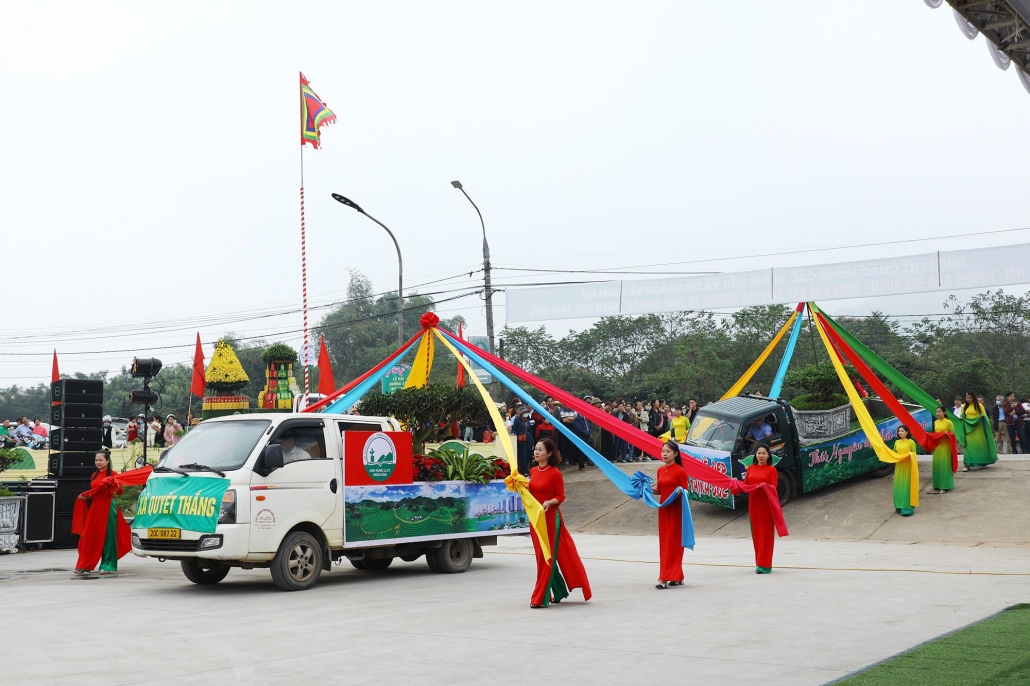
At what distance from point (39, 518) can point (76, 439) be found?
1509 millimetres

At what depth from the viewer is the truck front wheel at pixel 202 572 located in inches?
484

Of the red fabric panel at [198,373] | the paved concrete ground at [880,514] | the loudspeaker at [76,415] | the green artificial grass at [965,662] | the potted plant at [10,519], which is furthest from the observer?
the red fabric panel at [198,373]

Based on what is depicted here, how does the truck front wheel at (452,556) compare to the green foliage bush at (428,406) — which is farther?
the green foliage bush at (428,406)

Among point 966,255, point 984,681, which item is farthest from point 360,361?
point 984,681

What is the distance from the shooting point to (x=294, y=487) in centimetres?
1160

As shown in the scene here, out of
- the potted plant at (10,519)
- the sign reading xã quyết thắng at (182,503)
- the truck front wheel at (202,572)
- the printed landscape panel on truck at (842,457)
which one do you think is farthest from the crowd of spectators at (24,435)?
the printed landscape panel on truck at (842,457)

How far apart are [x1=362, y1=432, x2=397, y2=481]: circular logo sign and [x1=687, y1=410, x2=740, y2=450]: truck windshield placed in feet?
28.9

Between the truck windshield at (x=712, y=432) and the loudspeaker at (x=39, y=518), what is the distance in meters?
12.3

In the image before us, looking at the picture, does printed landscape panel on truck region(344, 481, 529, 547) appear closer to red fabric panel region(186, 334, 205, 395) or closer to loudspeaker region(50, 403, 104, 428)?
loudspeaker region(50, 403, 104, 428)

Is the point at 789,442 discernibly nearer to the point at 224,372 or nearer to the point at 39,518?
the point at 39,518

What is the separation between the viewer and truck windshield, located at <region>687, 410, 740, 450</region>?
1958cm

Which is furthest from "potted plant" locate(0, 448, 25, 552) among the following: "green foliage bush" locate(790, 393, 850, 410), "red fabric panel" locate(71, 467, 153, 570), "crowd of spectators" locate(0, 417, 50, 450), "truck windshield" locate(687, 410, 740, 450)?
"green foliage bush" locate(790, 393, 850, 410)

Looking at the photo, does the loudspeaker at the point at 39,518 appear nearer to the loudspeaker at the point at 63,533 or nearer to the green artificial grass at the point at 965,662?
the loudspeaker at the point at 63,533

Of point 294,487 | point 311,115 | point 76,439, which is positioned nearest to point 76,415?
point 76,439
